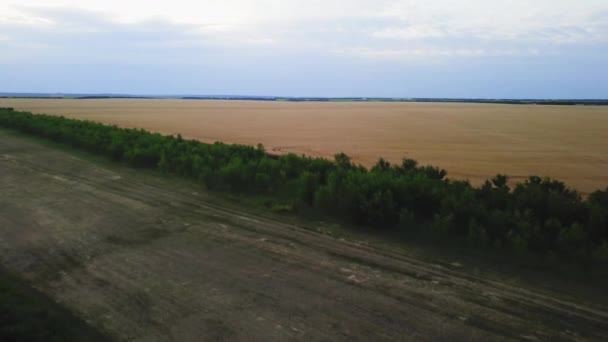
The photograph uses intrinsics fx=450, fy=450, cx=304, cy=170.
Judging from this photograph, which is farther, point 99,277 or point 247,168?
point 247,168

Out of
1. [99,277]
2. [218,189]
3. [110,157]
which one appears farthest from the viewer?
[110,157]

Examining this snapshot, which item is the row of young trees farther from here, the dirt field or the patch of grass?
the patch of grass

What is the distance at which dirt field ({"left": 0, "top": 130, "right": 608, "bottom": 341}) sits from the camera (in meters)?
3.78

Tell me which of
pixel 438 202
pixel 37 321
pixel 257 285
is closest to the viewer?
pixel 37 321

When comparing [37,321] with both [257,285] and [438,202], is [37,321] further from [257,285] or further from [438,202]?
[438,202]

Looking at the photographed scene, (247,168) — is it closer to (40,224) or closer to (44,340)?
(40,224)

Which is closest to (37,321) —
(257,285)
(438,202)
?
(257,285)

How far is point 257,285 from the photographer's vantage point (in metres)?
4.63

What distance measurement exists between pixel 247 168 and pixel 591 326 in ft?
23.5

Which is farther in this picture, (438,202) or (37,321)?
(438,202)

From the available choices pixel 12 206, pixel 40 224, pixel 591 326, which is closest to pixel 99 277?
pixel 40 224

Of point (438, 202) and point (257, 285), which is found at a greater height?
point (438, 202)

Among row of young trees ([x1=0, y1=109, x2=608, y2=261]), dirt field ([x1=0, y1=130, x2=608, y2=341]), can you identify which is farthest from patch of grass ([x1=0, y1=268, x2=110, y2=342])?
row of young trees ([x1=0, y1=109, x2=608, y2=261])

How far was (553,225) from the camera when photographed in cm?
589
